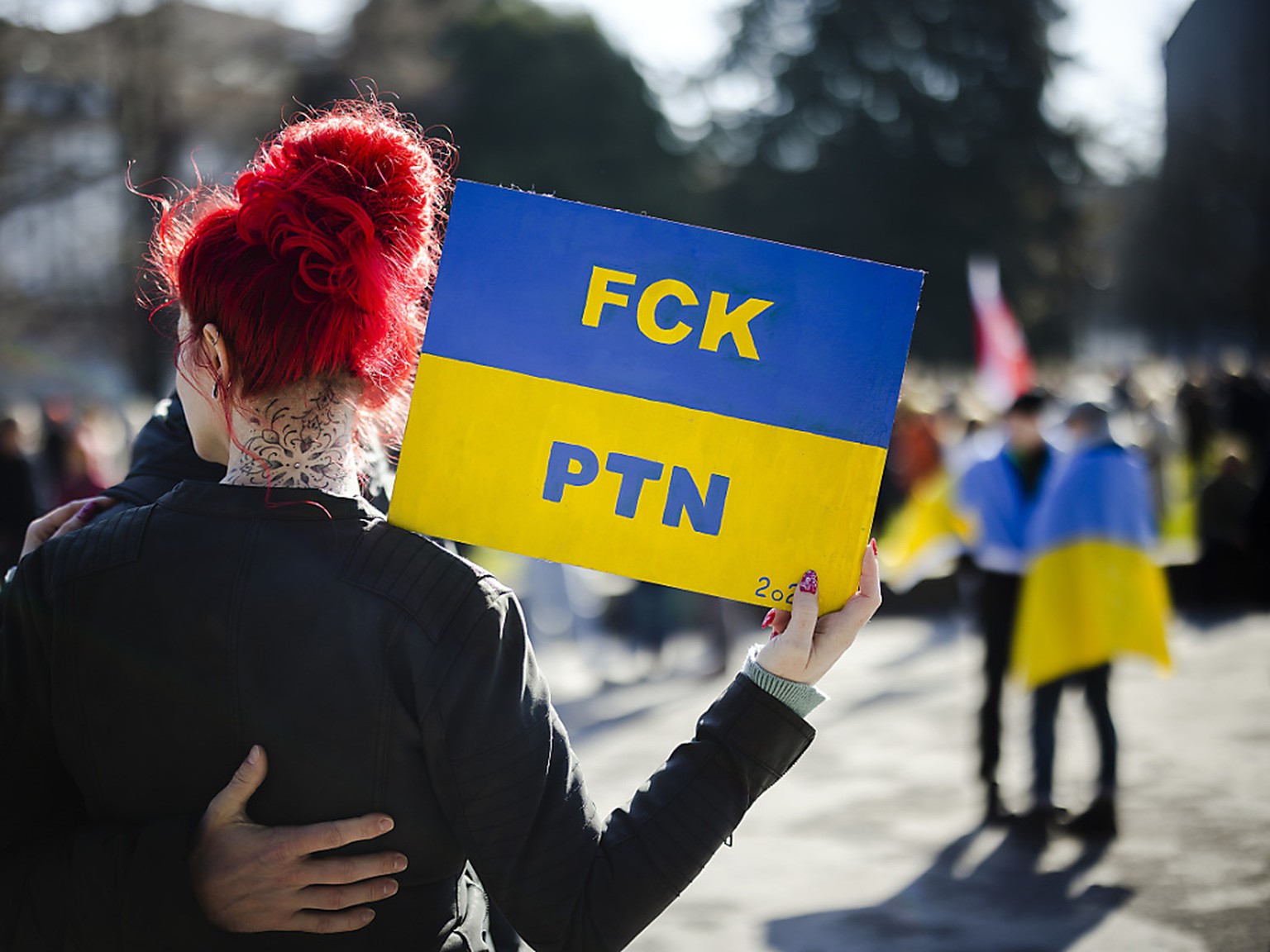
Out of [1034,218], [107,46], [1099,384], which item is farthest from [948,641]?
[1034,218]

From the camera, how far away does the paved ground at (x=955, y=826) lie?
430 cm

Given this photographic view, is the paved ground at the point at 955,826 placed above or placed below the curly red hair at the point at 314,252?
below

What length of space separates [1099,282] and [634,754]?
138 feet

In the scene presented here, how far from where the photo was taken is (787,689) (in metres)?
1.46

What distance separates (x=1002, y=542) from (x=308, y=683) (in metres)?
4.90

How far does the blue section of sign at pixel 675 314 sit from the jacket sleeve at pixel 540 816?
36 cm

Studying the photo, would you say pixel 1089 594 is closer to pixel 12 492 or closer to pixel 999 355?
pixel 999 355

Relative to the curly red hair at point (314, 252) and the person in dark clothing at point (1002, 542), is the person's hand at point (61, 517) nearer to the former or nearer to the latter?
the curly red hair at point (314, 252)

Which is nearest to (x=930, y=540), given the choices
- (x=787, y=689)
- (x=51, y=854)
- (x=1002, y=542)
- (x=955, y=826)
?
(x=1002, y=542)

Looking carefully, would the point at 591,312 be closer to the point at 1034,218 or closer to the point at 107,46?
the point at 107,46

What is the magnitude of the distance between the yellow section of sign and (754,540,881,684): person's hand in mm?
24

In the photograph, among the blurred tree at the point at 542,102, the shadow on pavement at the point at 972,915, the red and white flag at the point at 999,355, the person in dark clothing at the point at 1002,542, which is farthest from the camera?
the blurred tree at the point at 542,102

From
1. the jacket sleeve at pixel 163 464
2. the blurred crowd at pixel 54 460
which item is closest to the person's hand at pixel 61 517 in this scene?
the jacket sleeve at pixel 163 464

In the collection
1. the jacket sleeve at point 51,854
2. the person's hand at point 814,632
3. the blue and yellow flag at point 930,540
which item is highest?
the blue and yellow flag at point 930,540
